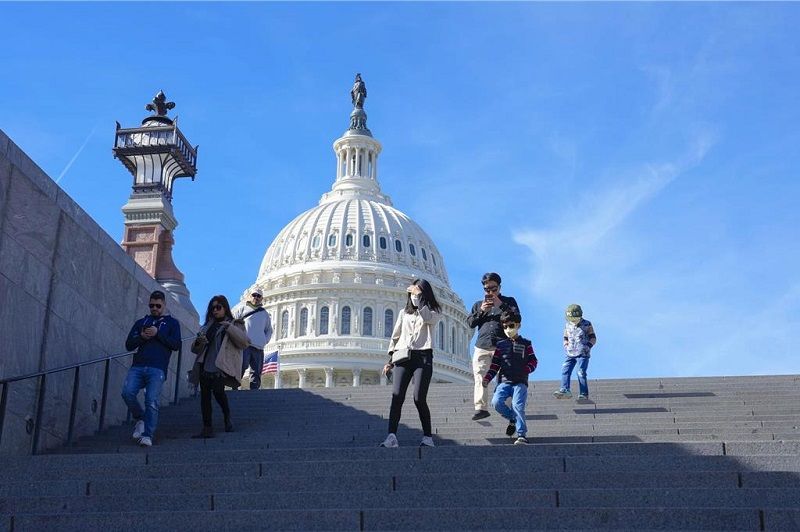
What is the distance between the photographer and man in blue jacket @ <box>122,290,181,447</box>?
37.2 ft

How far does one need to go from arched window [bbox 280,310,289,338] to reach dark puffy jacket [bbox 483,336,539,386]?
262 ft

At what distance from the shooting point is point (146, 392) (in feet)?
37.3

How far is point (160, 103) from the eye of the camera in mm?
27672

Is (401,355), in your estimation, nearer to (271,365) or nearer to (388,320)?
(271,365)

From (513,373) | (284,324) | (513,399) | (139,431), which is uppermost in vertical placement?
(284,324)

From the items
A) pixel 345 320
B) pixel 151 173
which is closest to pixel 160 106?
pixel 151 173

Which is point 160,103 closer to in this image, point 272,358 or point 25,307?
point 25,307

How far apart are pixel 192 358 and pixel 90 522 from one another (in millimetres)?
9784

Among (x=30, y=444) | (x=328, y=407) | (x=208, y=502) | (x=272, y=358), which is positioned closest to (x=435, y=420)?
(x=328, y=407)

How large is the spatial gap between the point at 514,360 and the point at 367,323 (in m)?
79.7

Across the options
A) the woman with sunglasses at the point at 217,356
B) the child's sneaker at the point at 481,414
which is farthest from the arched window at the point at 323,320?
the child's sneaker at the point at 481,414

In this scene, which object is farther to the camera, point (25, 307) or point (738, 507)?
point (25, 307)

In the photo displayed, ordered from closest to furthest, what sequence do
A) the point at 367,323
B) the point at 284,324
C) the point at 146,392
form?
the point at 146,392, the point at 367,323, the point at 284,324

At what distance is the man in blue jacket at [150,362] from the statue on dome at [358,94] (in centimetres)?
10608
